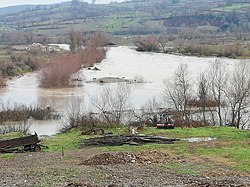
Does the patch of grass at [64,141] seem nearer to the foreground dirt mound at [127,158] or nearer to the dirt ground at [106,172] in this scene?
the dirt ground at [106,172]

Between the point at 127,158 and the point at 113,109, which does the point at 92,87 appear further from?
the point at 127,158

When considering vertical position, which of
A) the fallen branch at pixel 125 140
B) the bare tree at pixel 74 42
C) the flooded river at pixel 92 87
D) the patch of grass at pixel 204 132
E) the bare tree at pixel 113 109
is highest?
the bare tree at pixel 74 42

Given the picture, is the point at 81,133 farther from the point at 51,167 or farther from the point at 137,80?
the point at 137,80

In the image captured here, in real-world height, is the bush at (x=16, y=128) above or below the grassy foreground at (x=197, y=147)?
below

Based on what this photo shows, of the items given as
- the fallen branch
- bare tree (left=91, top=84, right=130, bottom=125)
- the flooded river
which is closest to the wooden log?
the fallen branch


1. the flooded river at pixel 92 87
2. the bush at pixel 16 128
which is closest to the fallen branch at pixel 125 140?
the bush at pixel 16 128

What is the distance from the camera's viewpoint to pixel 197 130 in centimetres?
2856

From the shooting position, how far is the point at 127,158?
19500mm

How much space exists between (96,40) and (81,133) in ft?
240

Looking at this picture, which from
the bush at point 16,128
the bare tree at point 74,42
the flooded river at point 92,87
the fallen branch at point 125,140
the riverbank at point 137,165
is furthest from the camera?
the bare tree at point 74,42

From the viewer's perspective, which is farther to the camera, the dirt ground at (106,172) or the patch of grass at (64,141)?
the patch of grass at (64,141)

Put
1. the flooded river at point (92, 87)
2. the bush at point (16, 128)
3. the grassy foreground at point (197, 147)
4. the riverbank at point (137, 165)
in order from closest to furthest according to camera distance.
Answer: the riverbank at point (137, 165)
the grassy foreground at point (197, 147)
the bush at point (16, 128)
the flooded river at point (92, 87)

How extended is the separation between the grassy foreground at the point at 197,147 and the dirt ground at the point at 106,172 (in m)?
0.71

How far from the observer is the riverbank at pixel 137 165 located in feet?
51.7
